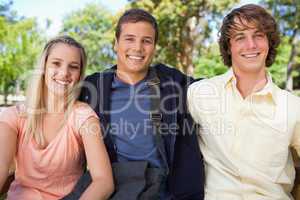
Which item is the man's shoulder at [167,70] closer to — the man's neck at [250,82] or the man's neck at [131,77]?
the man's neck at [131,77]

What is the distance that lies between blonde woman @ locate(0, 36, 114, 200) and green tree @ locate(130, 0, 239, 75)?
12.5 meters

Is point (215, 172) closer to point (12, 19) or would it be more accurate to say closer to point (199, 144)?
point (199, 144)

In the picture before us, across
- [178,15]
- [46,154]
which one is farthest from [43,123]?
[178,15]

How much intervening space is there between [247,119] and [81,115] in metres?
1.04

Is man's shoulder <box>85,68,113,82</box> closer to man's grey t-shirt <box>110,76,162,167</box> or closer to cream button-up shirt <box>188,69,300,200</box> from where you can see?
man's grey t-shirt <box>110,76,162,167</box>

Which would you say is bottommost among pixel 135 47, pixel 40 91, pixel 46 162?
pixel 46 162

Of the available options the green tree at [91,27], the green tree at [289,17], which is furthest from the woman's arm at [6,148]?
the green tree at [91,27]

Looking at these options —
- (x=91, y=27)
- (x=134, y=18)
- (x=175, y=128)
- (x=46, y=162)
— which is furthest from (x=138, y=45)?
(x=91, y=27)

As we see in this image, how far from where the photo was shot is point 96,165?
222cm

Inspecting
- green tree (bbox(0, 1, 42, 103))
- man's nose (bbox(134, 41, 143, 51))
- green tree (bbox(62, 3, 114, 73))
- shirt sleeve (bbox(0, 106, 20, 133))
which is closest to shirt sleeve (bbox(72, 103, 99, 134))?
shirt sleeve (bbox(0, 106, 20, 133))

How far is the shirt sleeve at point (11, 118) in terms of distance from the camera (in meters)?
2.31

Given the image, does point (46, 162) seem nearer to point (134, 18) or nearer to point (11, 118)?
point (11, 118)

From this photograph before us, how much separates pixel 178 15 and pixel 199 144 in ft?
43.1

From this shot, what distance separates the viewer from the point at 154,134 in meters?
2.48
